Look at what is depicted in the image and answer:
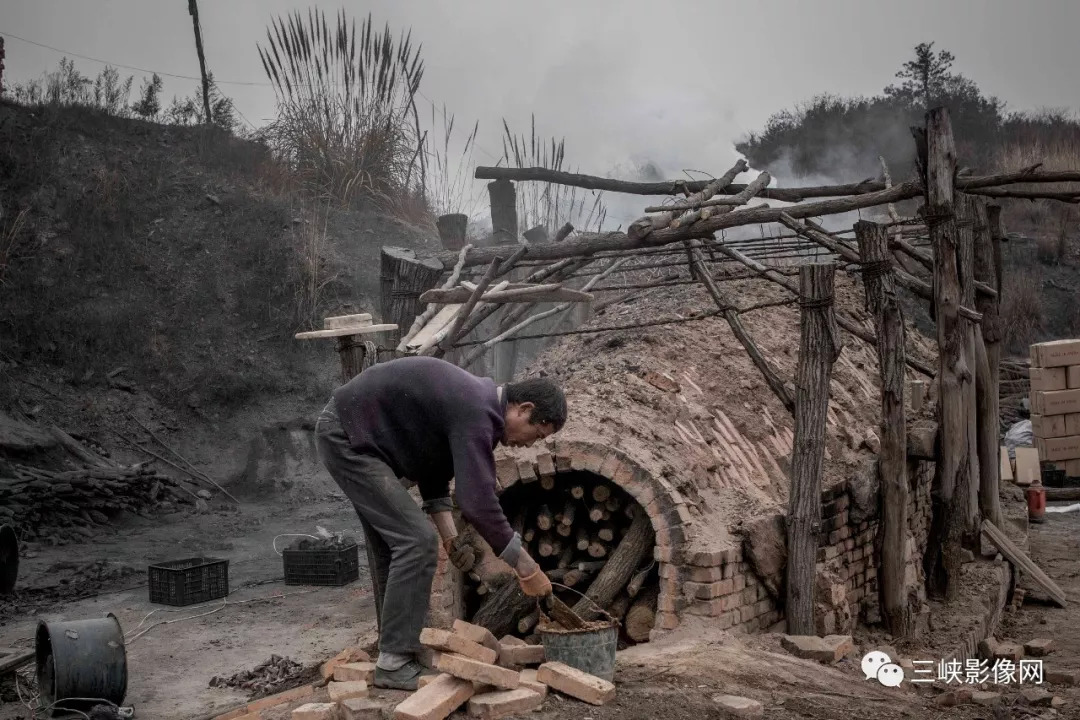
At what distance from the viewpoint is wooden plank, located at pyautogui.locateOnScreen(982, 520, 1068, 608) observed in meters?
8.45

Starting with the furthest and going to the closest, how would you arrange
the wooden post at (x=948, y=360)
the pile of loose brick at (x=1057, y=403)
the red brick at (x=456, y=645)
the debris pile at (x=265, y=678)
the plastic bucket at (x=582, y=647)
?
the pile of loose brick at (x=1057, y=403) < the wooden post at (x=948, y=360) < the debris pile at (x=265, y=678) < the plastic bucket at (x=582, y=647) < the red brick at (x=456, y=645)

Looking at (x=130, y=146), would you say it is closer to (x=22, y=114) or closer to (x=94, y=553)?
(x=22, y=114)

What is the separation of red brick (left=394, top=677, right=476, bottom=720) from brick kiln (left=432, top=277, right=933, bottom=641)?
204 cm

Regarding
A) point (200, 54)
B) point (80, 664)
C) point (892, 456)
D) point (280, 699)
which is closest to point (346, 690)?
point (280, 699)

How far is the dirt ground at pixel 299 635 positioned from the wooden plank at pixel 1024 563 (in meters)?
0.14

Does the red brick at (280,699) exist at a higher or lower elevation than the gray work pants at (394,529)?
lower

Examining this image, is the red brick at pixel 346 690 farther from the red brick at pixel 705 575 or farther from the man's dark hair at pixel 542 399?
the red brick at pixel 705 575

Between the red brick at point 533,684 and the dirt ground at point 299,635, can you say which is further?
the dirt ground at point 299,635

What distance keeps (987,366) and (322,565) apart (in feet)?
20.7

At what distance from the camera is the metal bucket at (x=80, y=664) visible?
228 inches

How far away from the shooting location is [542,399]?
13.9 feet

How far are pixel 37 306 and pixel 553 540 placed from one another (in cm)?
1279

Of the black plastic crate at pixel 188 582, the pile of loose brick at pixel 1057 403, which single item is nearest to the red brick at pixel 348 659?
the black plastic crate at pixel 188 582

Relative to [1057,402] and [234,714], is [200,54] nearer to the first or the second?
[1057,402]
